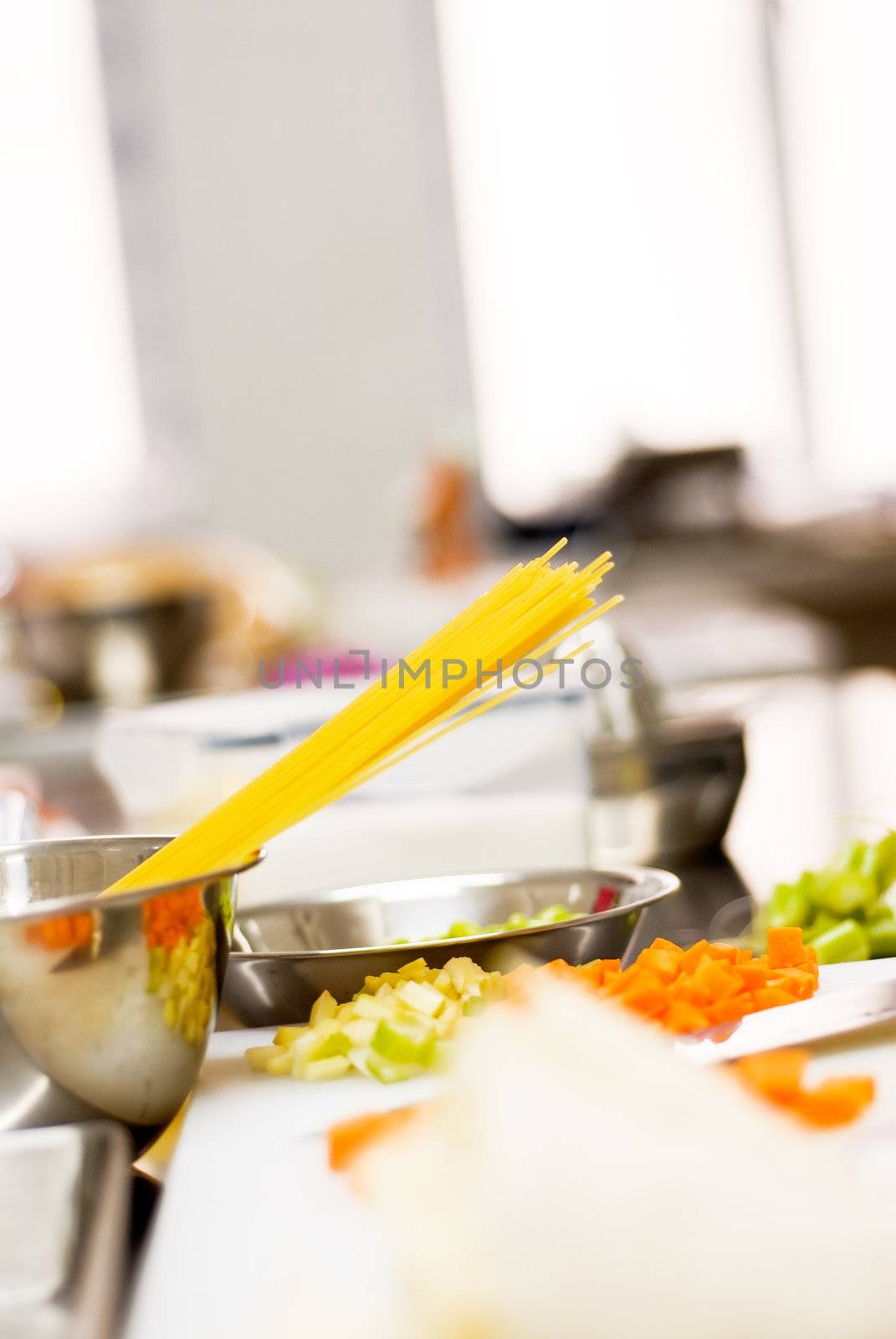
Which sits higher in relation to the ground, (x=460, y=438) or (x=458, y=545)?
(x=460, y=438)

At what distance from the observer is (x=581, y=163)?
199 inches

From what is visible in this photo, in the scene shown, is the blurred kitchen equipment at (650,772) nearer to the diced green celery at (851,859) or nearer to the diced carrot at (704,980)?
the diced green celery at (851,859)

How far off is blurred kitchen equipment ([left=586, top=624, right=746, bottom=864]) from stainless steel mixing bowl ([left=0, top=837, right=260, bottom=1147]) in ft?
1.70

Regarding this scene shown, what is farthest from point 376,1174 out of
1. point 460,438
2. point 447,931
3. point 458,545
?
point 460,438

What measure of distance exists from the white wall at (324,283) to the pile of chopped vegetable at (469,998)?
441 cm

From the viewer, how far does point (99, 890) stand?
2.36ft

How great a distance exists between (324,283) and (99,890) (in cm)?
454

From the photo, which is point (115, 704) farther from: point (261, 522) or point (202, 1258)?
point (261, 522)

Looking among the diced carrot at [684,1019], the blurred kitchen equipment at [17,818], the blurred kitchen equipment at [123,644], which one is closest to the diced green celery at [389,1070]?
the diced carrot at [684,1019]

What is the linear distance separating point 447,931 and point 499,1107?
16.2 inches

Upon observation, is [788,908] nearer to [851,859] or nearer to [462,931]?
[851,859]

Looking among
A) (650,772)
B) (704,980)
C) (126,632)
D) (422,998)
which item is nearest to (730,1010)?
(704,980)

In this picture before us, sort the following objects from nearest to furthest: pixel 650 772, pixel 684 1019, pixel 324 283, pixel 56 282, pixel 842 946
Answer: pixel 684 1019
pixel 842 946
pixel 650 772
pixel 56 282
pixel 324 283

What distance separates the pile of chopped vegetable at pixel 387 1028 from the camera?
63 centimetres
